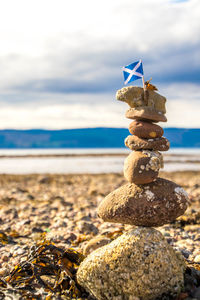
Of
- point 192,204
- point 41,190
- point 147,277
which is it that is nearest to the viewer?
point 147,277

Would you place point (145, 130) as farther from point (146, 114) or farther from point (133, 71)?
point (133, 71)

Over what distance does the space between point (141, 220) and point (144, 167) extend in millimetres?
842

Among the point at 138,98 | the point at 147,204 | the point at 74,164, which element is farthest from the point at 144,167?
the point at 74,164

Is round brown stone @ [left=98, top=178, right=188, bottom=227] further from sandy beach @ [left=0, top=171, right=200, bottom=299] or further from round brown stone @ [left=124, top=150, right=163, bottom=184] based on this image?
sandy beach @ [left=0, top=171, right=200, bottom=299]

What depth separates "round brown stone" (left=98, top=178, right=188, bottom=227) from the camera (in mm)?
5316

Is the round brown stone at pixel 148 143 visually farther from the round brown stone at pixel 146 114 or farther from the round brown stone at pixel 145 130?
the round brown stone at pixel 146 114

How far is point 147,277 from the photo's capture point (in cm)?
485

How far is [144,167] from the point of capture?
535 cm

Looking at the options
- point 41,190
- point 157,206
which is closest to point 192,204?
point 157,206

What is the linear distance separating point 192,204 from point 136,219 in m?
7.96

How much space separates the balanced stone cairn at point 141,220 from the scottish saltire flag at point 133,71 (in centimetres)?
18

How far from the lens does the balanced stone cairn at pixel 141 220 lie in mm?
4895

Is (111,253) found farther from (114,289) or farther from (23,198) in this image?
(23,198)

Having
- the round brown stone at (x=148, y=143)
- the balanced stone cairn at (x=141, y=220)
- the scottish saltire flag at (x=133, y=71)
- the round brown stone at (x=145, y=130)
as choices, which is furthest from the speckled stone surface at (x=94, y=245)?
the scottish saltire flag at (x=133, y=71)
